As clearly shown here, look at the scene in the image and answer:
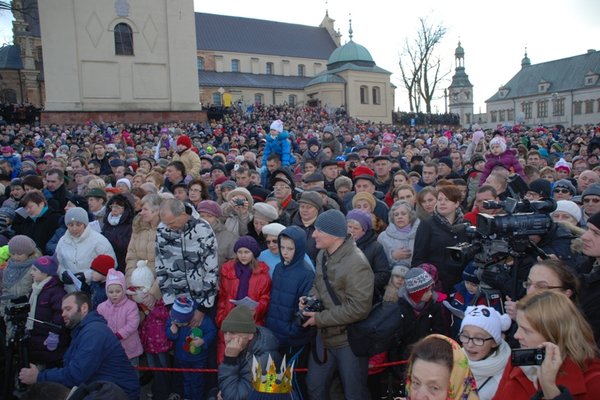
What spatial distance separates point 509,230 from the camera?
11.1 ft

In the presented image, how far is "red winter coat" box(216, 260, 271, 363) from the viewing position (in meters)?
4.76

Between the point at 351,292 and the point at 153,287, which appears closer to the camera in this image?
the point at 351,292

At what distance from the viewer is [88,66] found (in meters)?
29.0

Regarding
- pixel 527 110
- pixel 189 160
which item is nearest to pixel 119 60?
pixel 189 160

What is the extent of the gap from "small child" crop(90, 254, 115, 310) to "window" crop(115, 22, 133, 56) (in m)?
28.1

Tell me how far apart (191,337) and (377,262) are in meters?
2.09

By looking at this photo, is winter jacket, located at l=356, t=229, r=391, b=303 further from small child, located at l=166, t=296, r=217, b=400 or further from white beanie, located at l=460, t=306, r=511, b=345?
small child, located at l=166, t=296, r=217, b=400

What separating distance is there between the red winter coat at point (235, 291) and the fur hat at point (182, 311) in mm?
314

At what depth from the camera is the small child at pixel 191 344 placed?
488cm

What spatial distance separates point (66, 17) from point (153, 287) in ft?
93.2

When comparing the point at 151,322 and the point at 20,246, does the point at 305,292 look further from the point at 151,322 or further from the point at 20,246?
the point at 20,246

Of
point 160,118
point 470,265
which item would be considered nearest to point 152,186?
point 470,265

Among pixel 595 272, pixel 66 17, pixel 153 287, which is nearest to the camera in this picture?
pixel 595 272

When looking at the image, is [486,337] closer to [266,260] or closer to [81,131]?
[266,260]
